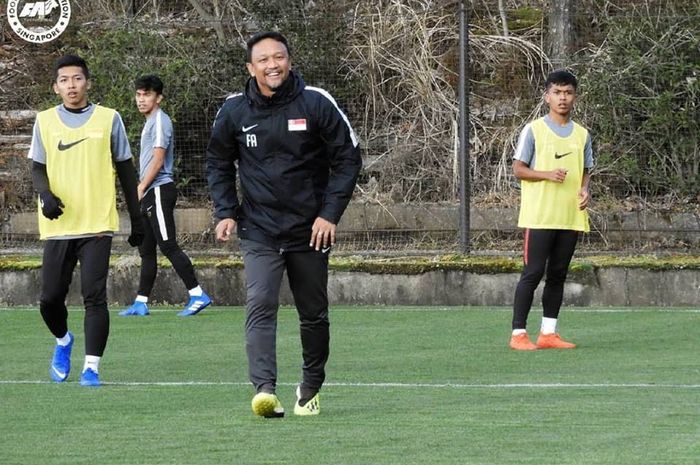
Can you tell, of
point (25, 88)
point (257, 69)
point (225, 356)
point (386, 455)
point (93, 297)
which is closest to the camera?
point (386, 455)

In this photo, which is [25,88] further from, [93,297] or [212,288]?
[93,297]

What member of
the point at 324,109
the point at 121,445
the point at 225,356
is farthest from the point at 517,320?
the point at 121,445

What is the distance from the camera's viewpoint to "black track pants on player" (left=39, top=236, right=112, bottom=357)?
9.36 m

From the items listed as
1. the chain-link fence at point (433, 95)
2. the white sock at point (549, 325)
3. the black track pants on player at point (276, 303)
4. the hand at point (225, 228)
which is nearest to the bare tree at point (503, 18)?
the chain-link fence at point (433, 95)

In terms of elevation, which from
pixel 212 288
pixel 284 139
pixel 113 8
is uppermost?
pixel 113 8

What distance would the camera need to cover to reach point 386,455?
652 centimetres

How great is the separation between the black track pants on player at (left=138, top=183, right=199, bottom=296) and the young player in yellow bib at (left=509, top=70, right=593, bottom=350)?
395 centimetres

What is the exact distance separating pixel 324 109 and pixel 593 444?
212 centimetres

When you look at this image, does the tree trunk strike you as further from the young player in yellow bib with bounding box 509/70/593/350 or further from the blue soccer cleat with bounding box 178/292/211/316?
the young player in yellow bib with bounding box 509/70/593/350

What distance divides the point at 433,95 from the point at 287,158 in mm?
9479

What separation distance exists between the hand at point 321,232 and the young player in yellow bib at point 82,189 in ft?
6.52

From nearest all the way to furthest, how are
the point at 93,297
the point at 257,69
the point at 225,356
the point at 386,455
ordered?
the point at 386,455, the point at 257,69, the point at 93,297, the point at 225,356

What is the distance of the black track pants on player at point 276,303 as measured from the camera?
786 cm

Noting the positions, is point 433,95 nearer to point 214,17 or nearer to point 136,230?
point 214,17
